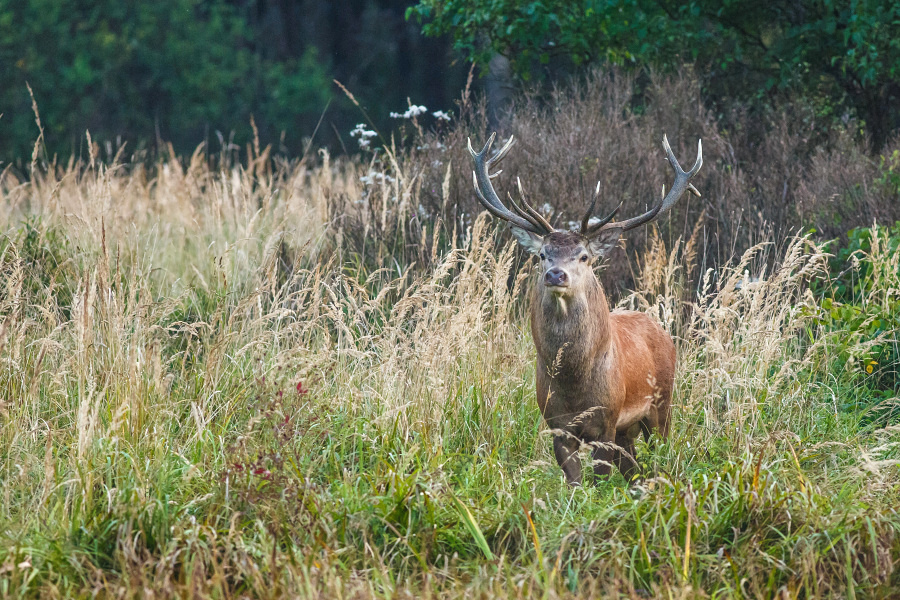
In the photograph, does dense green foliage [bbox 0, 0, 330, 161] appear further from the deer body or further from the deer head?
the deer body

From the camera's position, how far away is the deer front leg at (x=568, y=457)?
170 inches

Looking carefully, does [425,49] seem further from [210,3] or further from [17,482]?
[17,482]

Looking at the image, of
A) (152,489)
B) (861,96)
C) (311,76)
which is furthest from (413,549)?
(311,76)

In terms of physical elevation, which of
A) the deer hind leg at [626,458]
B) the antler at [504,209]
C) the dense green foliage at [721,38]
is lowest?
the deer hind leg at [626,458]

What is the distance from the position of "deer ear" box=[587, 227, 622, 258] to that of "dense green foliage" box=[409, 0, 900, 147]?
513 cm

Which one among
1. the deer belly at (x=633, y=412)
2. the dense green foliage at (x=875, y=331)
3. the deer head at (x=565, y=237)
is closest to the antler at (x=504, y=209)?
the deer head at (x=565, y=237)

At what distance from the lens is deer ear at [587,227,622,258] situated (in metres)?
4.53

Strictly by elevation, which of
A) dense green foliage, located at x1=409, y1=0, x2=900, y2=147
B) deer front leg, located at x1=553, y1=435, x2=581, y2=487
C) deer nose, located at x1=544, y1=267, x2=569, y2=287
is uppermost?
dense green foliage, located at x1=409, y1=0, x2=900, y2=147

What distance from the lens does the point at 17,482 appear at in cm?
391

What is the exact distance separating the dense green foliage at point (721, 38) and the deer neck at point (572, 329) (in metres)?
5.46

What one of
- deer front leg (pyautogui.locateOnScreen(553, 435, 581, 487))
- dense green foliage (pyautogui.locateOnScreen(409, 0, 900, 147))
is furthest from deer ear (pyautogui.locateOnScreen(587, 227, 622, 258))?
dense green foliage (pyautogui.locateOnScreen(409, 0, 900, 147))

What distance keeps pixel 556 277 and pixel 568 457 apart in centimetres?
80

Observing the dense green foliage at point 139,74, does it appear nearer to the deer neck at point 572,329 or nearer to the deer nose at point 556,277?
the deer neck at point 572,329

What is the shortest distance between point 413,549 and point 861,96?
25.7 ft
